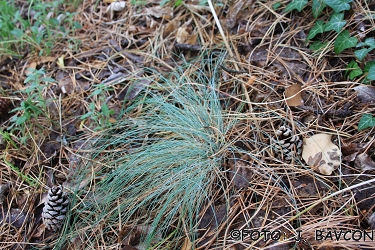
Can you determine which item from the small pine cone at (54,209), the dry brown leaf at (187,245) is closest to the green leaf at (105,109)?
the small pine cone at (54,209)

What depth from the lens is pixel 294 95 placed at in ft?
5.19

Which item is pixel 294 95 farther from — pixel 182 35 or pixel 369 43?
pixel 182 35

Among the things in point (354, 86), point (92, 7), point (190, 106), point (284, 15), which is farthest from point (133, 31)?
point (354, 86)

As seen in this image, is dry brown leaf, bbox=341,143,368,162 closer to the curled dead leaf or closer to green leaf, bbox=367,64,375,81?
green leaf, bbox=367,64,375,81

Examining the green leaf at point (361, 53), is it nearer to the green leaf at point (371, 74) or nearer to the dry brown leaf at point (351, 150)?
the green leaf at point (371, 74)

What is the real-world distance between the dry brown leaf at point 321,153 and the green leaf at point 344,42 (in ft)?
1.52

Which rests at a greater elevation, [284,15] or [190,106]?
[284,15]

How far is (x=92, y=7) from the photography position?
231 centimetres

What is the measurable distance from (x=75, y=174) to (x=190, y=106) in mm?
656

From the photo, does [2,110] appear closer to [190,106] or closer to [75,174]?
[75,174]

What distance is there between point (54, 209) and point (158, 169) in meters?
0.49

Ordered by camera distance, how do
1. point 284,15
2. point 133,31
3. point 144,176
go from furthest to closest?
point 133,31 < point 284,15 < point 144,176

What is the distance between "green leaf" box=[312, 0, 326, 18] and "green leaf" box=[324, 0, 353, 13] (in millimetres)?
35

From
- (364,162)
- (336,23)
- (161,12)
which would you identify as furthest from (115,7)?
(364,162)
